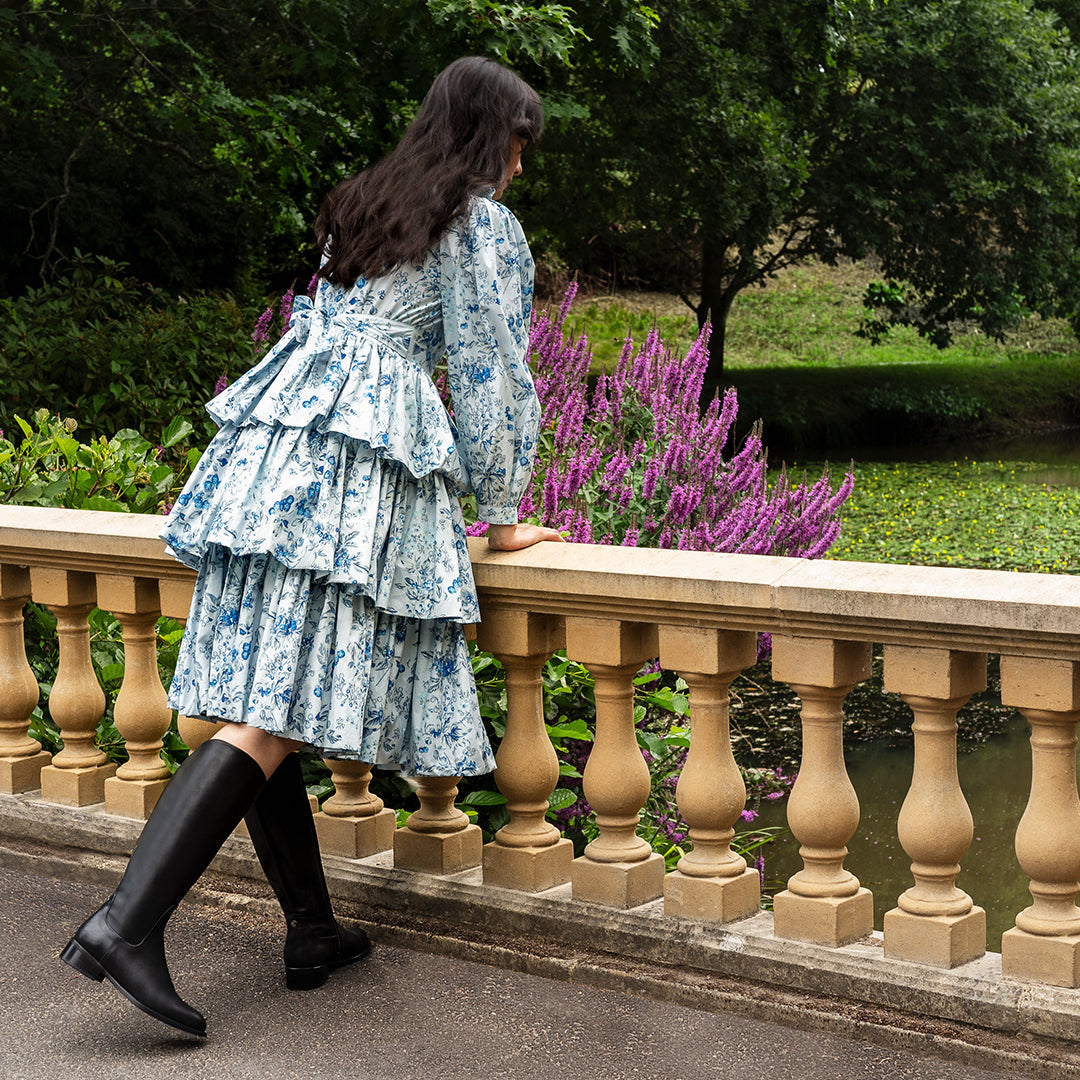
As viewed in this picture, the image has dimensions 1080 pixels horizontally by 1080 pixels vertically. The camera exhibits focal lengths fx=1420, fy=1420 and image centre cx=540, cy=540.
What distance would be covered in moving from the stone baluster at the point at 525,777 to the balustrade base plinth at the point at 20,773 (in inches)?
51.4

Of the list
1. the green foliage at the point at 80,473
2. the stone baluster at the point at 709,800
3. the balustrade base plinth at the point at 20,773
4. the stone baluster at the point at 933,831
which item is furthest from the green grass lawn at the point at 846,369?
the stone baluster at the point at 933,831

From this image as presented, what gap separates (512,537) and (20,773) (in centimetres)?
155

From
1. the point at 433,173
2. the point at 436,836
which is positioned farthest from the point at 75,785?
the point at 433,173

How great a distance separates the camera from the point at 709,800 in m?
2.58

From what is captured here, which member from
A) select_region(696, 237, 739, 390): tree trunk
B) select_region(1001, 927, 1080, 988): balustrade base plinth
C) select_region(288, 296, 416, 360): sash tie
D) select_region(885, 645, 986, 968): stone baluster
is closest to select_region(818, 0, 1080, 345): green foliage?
select_region(696, 237, 739, 390): tree trunk

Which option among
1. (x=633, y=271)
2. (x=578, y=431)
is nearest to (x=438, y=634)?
(x=578, y=431)

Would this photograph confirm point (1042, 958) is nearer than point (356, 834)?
Yes

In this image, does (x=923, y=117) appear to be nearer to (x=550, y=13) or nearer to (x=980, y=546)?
(x=980, y=546)

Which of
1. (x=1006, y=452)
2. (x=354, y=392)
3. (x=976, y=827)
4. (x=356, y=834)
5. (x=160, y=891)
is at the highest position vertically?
(x=354, y=392)

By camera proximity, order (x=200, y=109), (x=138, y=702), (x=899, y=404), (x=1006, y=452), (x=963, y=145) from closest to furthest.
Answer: (x=138, y=702)
(x=200, y=109)
(x=963, y=145)
(x=1006, y=452)
(x=899, y=404)

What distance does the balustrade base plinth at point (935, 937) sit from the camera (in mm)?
2324

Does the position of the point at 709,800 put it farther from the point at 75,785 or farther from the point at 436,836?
the point at 75,785

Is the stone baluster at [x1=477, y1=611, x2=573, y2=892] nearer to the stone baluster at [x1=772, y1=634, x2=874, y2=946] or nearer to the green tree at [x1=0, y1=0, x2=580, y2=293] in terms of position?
the stone baluster at [x1=772, y1=634, x2=874, y2=946]

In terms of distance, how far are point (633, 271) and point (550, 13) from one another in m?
20.3
